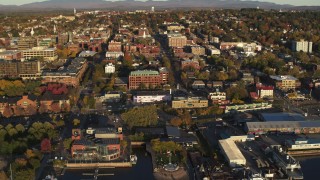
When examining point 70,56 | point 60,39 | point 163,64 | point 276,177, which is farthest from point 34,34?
point 276,177

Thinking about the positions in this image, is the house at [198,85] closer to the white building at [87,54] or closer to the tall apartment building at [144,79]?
the tall apartment building at [144,79]

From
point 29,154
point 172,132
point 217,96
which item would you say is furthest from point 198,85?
point 29,154

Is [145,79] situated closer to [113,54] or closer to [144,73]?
[144,73]

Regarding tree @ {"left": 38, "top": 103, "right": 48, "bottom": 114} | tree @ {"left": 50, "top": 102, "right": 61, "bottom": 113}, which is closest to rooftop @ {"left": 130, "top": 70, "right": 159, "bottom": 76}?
tree @ {"left": 50, "top": 102, "right": 61, "bottom": 113}

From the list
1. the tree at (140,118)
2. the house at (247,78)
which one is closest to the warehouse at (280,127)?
the tree at (140,118)

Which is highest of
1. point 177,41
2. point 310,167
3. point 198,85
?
point 177,41

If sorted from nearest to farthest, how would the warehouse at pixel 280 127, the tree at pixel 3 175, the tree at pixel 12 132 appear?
1. the tree at pixel 3 175
2. the tree at pixel 12 132
3. the warehouse at pixel 280 127

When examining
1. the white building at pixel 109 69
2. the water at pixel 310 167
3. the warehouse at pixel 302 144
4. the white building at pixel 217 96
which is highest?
the white building at pixel 109 69
